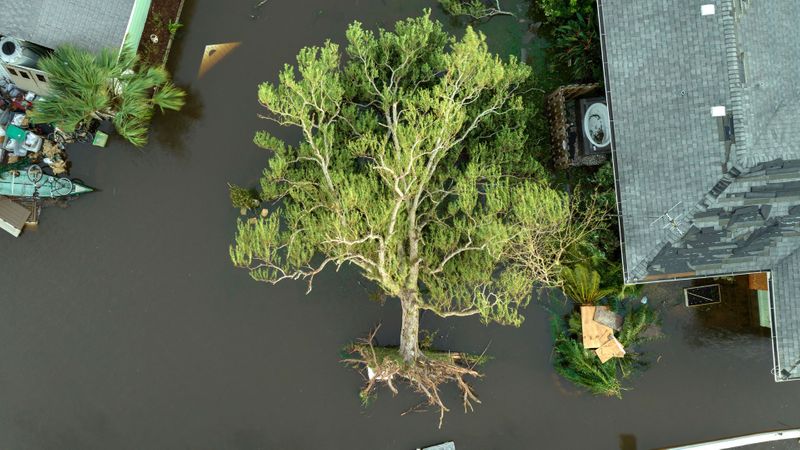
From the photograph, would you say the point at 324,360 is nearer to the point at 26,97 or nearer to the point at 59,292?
the point at 59,292

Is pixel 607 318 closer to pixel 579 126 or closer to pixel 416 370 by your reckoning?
pixel 579 126

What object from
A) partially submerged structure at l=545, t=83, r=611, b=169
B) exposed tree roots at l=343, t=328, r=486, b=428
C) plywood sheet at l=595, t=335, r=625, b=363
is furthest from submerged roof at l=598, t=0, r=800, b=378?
exposed tree roots at l=343, t=328, r=486, b=428

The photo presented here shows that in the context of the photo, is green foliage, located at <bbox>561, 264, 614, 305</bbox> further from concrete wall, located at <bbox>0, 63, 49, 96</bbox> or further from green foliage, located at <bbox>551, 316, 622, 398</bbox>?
concrete wall, located at <bbox>0, 63, 49, 96</bbox>

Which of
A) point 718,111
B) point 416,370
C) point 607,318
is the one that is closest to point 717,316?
point 607,318

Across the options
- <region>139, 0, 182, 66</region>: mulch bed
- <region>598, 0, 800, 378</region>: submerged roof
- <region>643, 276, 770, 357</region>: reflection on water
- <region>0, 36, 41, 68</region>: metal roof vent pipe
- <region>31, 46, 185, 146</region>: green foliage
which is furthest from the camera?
<region>643, 276, 770, 357</region>: reflection on water

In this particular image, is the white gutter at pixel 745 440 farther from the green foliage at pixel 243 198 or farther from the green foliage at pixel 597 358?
the green foliage at pixel 243 198

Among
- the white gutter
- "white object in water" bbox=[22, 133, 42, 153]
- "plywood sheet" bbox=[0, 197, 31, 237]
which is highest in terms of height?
"white object in water" bbox=[22, 133, 42, 153]

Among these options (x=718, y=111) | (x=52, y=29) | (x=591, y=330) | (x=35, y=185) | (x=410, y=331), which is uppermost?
(x=52, y=29)
